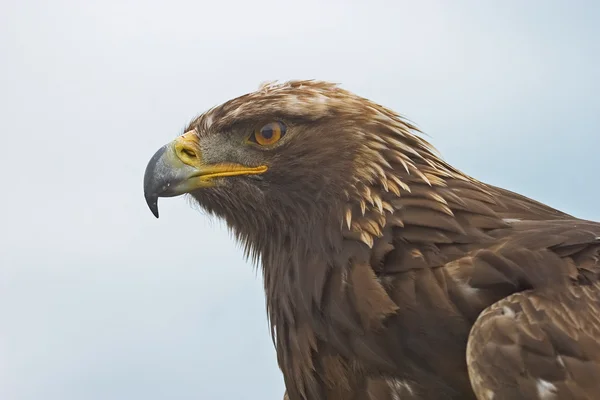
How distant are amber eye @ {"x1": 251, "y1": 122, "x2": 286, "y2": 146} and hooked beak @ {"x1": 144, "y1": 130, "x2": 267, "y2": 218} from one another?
0.49 ft

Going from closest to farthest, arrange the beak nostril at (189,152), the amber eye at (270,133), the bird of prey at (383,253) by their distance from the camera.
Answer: the bird of prey at (383,253), the amber eye at (270,133), the beak nostril at (189,152)

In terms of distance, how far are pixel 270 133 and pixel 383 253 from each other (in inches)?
43.0

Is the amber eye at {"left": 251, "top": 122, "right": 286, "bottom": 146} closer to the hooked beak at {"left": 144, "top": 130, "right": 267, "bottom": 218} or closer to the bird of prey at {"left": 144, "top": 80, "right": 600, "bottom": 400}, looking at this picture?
the bird of prey at {"left": 144, "top": 80, "right": 600, "bottom": 400}

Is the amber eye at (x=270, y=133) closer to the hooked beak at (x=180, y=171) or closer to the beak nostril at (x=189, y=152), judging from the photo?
the hooked beak at (x=180, y=171)

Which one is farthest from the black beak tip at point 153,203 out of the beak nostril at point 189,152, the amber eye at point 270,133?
the amber eye at point 270,133

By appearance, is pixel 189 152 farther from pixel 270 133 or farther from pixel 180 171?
pixel 270 133

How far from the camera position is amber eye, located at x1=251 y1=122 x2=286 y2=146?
5285 mm

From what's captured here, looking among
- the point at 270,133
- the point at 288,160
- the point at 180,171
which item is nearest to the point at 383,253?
the point at 288,160

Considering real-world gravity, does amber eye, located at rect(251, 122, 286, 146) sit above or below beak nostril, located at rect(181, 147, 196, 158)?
above

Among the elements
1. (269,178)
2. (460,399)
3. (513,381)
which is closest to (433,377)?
(460,399)

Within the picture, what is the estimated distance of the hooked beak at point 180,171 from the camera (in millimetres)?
5316

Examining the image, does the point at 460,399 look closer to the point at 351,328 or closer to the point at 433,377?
the point at 433,377

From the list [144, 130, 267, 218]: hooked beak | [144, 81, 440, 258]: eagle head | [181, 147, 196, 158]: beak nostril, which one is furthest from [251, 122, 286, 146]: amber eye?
[181, 147, 196, 158]: beak nostril

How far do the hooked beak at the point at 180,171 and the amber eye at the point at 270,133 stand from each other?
0.15m
